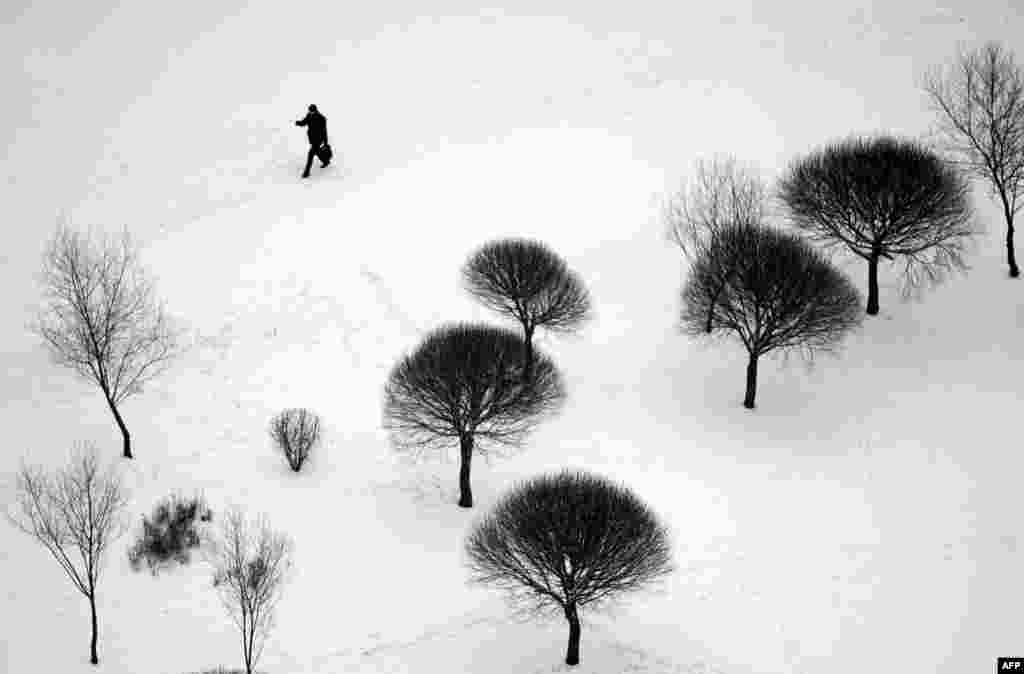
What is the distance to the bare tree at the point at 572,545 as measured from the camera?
2231cm

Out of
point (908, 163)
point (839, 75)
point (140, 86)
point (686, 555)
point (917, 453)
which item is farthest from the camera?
point (140, 86)

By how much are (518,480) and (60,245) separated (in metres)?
22.6

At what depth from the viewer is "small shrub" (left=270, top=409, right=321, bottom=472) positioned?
94.4 ft

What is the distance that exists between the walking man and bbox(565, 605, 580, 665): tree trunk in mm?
25960

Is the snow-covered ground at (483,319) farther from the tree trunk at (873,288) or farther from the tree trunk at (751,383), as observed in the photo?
the tree trunk at (873,288)

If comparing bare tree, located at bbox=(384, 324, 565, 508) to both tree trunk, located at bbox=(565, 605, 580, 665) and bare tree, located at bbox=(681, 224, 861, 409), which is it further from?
bare tree, located at bbox=(681, 224, 861, 409)

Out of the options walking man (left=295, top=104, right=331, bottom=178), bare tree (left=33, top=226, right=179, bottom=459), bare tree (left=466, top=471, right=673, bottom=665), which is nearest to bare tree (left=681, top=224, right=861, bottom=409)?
bare tree (left=466, top=471, right=673, bottom=665)

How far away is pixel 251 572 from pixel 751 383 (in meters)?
18.5

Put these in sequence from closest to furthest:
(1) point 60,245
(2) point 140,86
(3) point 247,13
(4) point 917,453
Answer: (4) point 917,453 < (1) point 60,245 < (2) point 140,86 < (3) point 247,13

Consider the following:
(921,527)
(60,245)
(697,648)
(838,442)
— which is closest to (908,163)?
(838,442)

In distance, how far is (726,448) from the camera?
30.5 m

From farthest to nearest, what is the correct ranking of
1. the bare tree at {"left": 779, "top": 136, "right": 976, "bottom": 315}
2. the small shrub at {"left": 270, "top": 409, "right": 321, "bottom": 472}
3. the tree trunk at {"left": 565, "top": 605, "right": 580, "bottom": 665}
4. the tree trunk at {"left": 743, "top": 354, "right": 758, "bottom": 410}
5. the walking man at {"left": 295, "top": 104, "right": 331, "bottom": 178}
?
the walking man at {"left": 295, "top": 104, "right": 331, "bottom": 178} → the bare tree at {"left": 779, "top": 136, "right": 976, "bottom": 315} → the tree trunk at {"left": 743, "top": 354, "right": 758, "bottom": 410} → the small shrub at {"left": 270, "top": 409, "right": 321, "bottom": 472} → the tree trunk at {"left": 565, "top": 605, "right": 580, "bottom": 665}

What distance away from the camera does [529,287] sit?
1231 inches

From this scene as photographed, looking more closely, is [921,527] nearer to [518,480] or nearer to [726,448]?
[726,448]
